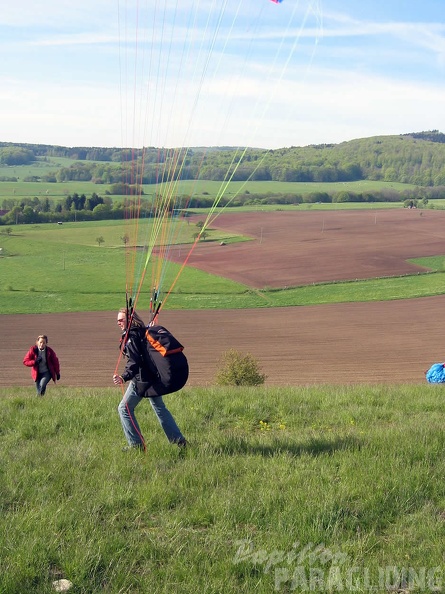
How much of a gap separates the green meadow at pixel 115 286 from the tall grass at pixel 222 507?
3036 centimetres

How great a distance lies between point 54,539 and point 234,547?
122cm

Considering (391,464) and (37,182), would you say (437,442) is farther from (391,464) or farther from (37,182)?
(37,182)

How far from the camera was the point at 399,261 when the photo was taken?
6016 cm

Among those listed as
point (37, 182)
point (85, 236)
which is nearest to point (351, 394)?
point (85, 236)

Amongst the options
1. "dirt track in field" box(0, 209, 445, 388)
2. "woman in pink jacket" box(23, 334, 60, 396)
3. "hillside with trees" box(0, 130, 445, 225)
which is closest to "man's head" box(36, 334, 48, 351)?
"woman in pink jacket" box(23, 334, 60, 396)

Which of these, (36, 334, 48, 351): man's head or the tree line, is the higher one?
the tree line

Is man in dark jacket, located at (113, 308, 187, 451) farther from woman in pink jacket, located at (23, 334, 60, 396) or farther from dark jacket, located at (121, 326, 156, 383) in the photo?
woman in pink jacket, located at (23, 334, 60, 396)

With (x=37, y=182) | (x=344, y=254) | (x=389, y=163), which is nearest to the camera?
(x=344, y=254)

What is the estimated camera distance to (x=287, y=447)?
644 cm

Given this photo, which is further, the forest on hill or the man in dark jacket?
the forest on hill

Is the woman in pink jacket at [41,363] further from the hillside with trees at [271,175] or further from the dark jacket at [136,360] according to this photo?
A: the hillside with trees at [271,175]

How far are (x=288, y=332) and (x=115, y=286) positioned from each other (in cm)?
1872

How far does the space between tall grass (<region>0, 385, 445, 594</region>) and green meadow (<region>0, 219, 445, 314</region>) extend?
30.4 meters

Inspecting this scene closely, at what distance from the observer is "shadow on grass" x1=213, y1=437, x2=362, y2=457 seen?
20.3 ft
